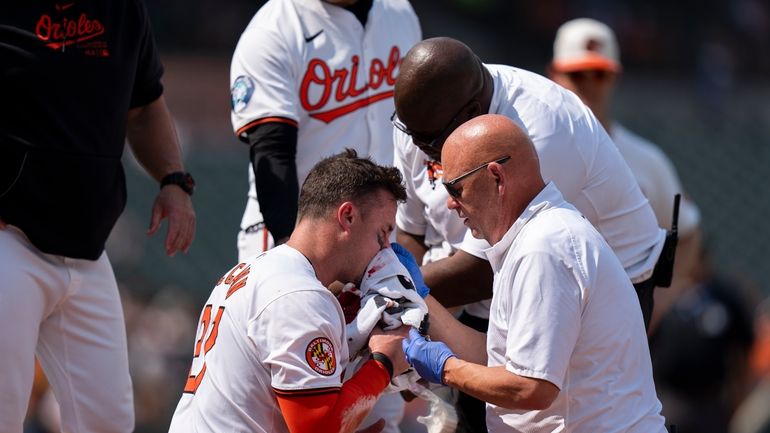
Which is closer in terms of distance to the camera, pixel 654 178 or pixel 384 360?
pixel 384 360

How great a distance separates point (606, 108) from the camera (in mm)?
6934

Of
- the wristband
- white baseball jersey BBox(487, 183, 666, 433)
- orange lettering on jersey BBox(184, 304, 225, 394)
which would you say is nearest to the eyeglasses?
white baseball jersey BBox(487, 183, 666, 433)

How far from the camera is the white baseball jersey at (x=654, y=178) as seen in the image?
22.0ft

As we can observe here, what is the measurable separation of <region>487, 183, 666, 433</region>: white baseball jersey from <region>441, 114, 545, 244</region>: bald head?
5 centimetres

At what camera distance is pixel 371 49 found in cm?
529

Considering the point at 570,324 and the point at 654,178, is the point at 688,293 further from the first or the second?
the point at 570,324

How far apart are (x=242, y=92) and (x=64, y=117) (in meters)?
0.78

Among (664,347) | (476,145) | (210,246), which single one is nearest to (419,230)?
(476,145)

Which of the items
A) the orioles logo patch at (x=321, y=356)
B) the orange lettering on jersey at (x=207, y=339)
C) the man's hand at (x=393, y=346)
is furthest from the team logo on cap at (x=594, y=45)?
the orioles logo patch at (x=321, y=356)

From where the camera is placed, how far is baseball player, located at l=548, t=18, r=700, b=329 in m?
6.75

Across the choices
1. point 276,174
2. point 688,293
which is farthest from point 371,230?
point 688,293

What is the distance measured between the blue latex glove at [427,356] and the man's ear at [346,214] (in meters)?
0.39

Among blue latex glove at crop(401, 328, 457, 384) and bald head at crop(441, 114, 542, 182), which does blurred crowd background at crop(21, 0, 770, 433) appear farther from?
bald head at crop(441, 114, 542, 182)

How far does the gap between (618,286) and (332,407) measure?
89 cm
